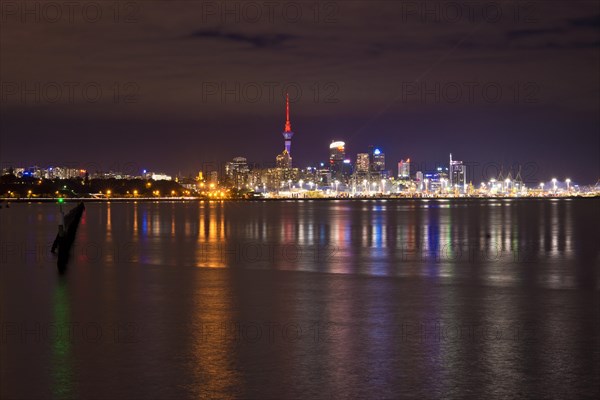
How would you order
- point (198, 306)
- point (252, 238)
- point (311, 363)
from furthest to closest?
point (252, 238)
point (198, 306)
point (311, 363)

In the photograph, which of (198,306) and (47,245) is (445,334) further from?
(47,245)

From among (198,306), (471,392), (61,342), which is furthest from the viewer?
(198,306)

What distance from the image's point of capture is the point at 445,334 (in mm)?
11320

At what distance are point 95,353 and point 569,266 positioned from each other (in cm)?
1595

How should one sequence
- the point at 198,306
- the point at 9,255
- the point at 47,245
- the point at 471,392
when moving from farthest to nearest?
1. the point at 47,245
2. the point at 9,255
3. the point at 198,306
4. the point at 471,392

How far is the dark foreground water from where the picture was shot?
28.2 feet

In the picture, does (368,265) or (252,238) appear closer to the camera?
(368,265)

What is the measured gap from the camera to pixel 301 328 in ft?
39.0

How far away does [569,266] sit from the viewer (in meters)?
22.0

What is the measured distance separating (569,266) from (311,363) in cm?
1469

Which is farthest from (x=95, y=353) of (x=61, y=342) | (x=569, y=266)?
(x=569, y=266)

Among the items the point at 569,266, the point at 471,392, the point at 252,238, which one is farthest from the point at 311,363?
the point at 252,238

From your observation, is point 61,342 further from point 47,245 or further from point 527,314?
point 47,245

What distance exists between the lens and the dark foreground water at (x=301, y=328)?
8.59 meters
